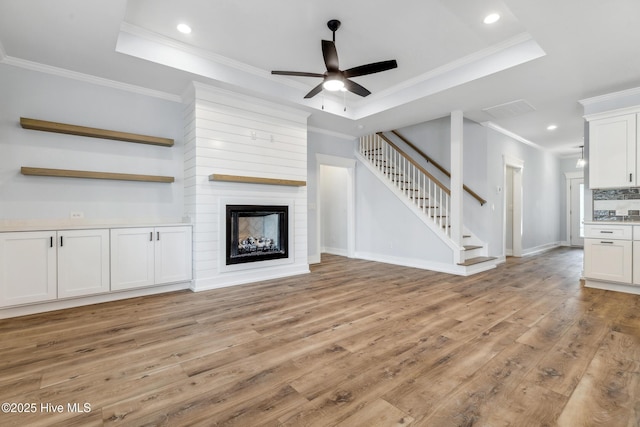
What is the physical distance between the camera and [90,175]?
3.59 metres

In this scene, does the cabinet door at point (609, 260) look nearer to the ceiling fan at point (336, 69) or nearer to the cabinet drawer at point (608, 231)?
the cabinet drawer at point (608, 231)

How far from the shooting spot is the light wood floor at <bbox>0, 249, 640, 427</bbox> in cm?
156

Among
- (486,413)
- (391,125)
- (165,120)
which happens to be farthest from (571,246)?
(165,120)

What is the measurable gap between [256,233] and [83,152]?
8.03ft

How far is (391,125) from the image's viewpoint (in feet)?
19.2

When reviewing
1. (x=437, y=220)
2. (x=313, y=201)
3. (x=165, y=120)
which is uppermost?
(x=165, y=120)

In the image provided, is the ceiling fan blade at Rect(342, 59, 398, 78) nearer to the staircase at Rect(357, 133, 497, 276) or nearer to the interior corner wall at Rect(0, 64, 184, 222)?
the interior corner wall at Rect(0, 64, 184, 222)

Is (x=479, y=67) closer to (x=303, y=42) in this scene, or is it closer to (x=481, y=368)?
(x=303, y=42)

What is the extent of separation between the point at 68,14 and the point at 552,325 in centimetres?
528

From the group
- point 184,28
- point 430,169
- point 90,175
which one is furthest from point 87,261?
point 430,169

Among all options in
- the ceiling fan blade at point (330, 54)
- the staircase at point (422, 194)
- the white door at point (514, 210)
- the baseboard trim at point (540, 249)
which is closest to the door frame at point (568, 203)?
the baseboard trim at point (540, 249)

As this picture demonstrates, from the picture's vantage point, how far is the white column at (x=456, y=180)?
499cm

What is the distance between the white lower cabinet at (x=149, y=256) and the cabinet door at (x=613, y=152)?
5.92 metres

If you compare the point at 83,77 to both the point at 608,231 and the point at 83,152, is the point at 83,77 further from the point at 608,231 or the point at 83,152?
the point at 608,231
